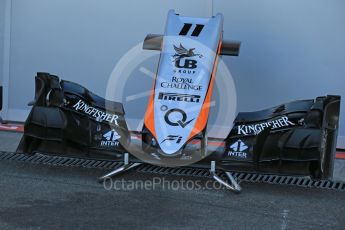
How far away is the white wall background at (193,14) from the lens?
7.36 metres

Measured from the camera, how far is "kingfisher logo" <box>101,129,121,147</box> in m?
5.87

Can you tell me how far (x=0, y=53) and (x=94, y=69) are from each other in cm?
143

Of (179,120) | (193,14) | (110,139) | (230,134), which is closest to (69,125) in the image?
(110,139)

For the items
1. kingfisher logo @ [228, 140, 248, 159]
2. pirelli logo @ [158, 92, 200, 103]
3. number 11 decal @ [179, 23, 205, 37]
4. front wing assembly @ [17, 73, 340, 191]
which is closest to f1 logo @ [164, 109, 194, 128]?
pirelli logo @ [158, 92, 200, 103]

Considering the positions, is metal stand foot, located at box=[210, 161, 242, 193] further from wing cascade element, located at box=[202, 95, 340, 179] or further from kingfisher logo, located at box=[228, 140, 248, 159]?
kingfisher logo, located at box=[228, 140, 248, 159]

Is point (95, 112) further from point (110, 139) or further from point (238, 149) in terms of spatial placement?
point (238, 149)

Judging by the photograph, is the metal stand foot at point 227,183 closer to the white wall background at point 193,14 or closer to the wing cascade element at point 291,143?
the wing cascade element at point 291,143

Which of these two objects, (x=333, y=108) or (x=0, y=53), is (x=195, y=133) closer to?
(x=333, y=108)

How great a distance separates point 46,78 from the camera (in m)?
6.00

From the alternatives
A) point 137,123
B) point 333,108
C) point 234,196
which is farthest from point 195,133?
point 137,123

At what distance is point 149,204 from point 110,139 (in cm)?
91

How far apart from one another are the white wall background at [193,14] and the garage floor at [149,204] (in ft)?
5.56

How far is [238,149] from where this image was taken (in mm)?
5652

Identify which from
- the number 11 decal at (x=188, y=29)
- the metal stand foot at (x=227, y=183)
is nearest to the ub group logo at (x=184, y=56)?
the number 11 decal at (x=188, y=29)
